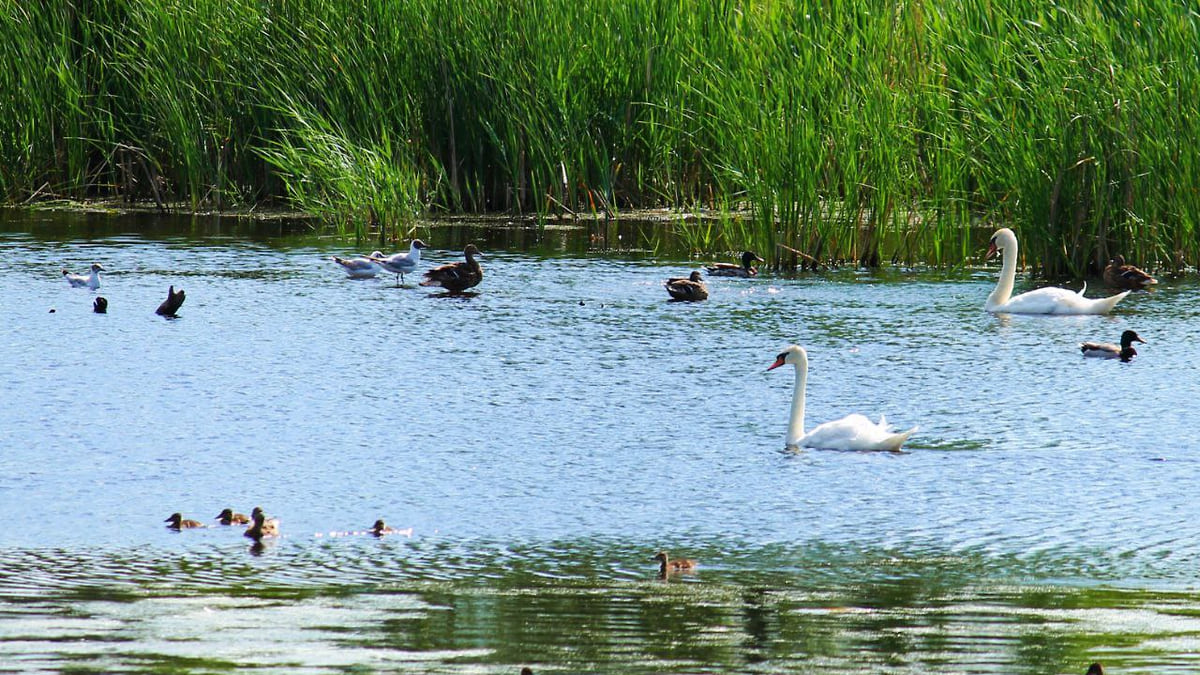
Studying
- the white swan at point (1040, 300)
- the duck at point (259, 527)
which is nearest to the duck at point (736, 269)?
the white swan at point (1040, 300)

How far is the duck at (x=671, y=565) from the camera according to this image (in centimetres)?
765

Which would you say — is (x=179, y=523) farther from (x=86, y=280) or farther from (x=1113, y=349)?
(x=86, y=280)

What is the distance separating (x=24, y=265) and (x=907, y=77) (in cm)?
973

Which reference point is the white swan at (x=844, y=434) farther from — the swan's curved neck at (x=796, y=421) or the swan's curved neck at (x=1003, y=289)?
the swan's curved neck at (x=1003, y=289)

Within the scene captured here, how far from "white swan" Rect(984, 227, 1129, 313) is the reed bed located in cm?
164

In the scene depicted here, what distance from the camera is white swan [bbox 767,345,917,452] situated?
33.5ft

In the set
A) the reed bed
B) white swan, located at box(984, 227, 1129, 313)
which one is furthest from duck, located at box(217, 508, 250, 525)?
the reed bed

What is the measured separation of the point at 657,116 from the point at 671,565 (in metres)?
14.5

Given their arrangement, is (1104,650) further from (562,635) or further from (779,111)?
(779,111)

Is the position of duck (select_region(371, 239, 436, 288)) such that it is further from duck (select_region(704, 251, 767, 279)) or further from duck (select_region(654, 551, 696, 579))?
duck (select_region(654, 551, 696, 579))

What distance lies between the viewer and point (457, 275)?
56.3 feet

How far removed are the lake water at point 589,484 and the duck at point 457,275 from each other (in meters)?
0.23

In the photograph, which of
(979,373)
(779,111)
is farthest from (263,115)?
(979,373)

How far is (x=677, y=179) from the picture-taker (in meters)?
22.2
